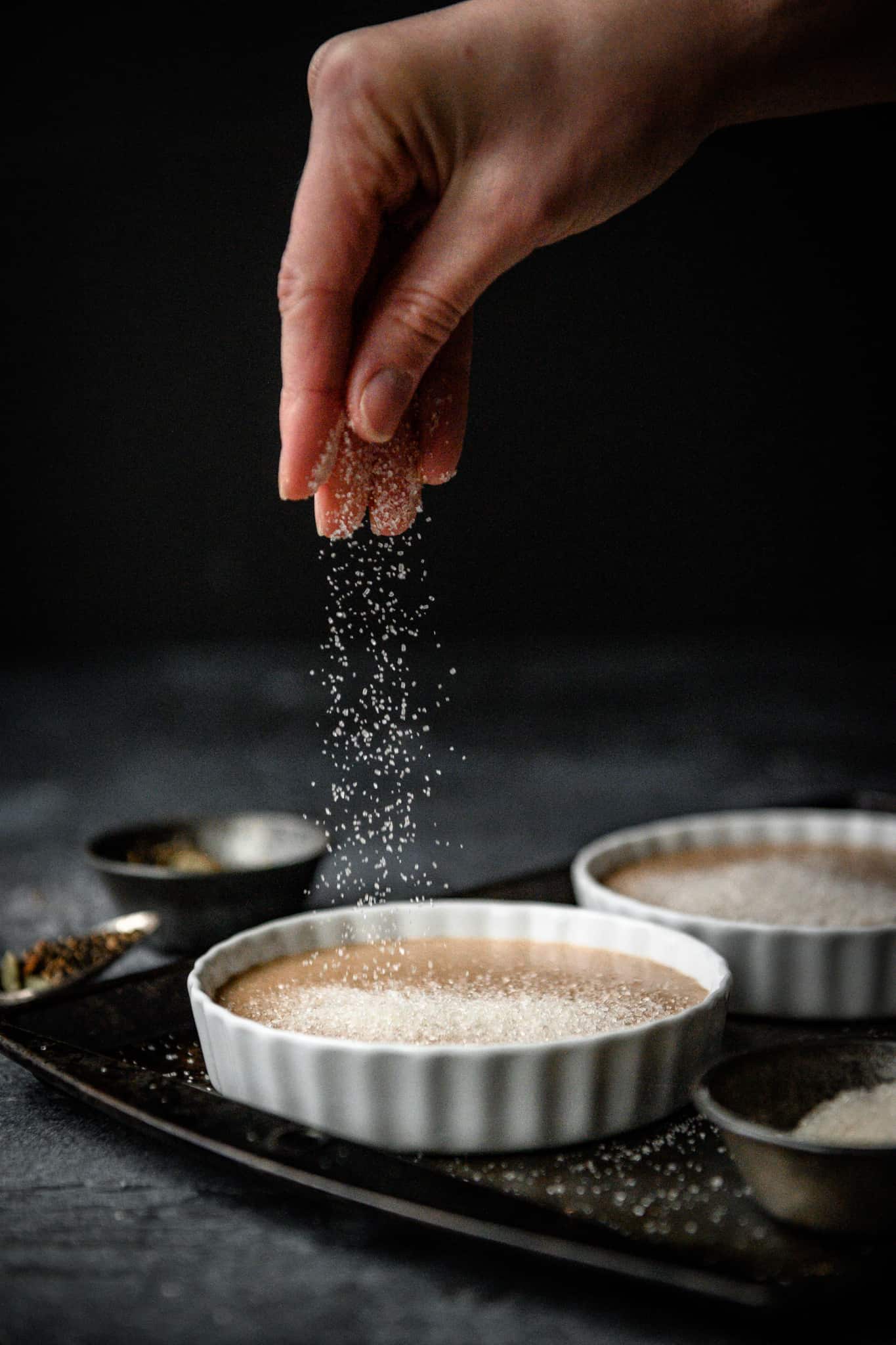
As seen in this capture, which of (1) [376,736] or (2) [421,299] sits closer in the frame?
(2) [421,299]

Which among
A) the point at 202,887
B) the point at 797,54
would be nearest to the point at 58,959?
the point at 202,887

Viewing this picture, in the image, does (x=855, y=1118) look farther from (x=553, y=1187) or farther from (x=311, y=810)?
(x=311, y=810)

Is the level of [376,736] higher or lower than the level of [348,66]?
lower

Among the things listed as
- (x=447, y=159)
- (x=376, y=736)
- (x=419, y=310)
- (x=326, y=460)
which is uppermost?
(x=447, y=159)

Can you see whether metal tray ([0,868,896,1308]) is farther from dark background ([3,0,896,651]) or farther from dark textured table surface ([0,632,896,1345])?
dark background ([3,0,896,651])

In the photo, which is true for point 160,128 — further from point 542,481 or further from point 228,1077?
point 228,1077

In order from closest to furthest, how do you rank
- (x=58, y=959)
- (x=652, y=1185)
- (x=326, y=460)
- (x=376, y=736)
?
(x=652, y=1185)
(x=326, y=460)
(x=376, y=736)
(x=58, y=959)

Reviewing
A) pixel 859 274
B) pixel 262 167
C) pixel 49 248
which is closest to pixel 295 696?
pixel 49 248
